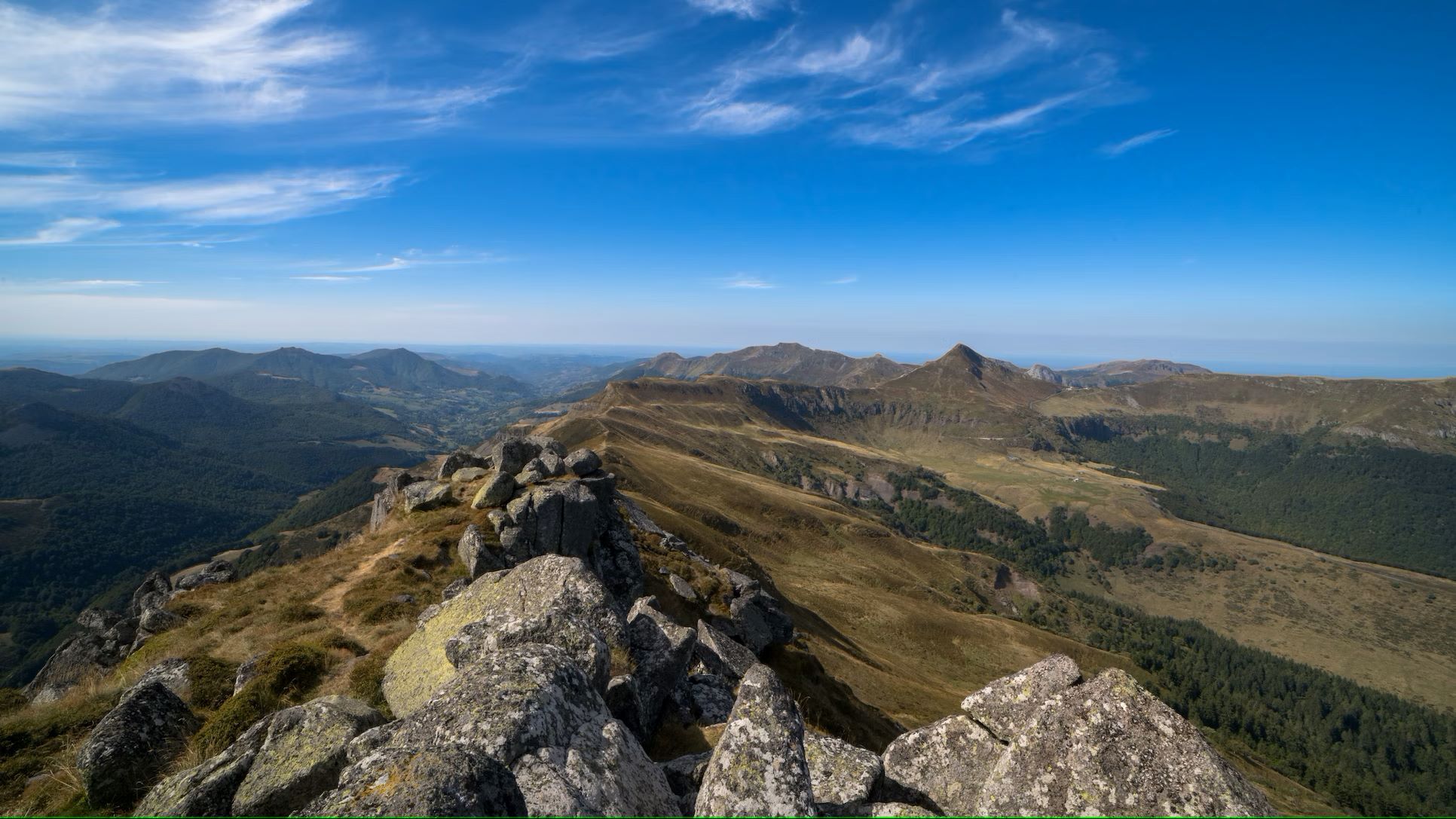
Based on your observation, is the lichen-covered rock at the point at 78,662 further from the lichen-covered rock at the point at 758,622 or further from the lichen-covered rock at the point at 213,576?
the lichen-covered rock at the point at 758,622

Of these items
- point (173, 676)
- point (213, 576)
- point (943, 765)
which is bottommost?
point (213, 576)

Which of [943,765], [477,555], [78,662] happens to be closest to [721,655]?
[943,765]

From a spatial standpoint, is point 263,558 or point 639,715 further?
point 263,558

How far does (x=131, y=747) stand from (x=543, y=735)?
1020 centimetres

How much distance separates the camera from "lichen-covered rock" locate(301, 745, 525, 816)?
654 cm

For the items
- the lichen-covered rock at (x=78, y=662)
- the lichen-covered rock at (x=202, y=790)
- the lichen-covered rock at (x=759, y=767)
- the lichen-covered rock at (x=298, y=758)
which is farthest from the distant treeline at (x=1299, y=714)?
the lichen-covered rock at (x=78, y=662)

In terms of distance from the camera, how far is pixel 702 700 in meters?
16.8

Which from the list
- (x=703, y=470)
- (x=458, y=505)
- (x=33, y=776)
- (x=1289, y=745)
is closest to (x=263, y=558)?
(x=703, y=470)

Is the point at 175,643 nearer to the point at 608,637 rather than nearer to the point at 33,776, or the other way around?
the point at 33,776

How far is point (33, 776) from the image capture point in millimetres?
12484

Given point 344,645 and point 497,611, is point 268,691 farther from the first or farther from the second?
point 497,611

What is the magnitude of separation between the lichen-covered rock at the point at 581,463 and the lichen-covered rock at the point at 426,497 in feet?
28.9

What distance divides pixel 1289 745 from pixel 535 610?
696 ft

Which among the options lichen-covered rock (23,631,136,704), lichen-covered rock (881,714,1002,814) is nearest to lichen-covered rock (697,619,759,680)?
lichen-covered rock (881,714,1002,814)
